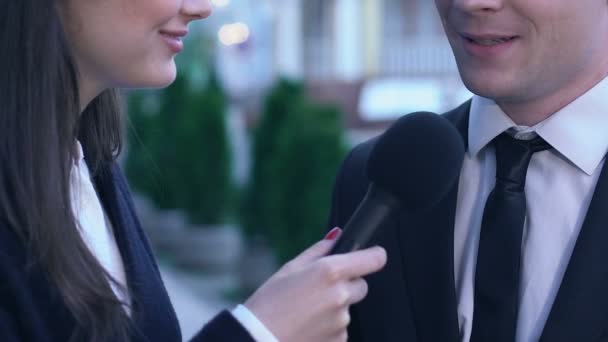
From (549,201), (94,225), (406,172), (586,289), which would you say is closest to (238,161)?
(94,225)

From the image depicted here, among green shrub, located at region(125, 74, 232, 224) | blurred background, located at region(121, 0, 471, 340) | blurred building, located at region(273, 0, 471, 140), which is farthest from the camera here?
blurred building, located at region(273, 0, 471, 140)

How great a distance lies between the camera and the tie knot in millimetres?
1992

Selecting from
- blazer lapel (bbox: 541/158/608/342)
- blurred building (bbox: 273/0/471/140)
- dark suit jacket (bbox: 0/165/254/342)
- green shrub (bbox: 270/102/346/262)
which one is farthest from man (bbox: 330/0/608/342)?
blurred building (bbox: 273/0/471/140)

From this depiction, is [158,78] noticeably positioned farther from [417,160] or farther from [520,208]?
[520,208]

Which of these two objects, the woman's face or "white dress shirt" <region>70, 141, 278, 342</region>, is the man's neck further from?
"white dress shirt" <region>70, 141, 278, 342</region>

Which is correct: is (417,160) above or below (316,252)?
above

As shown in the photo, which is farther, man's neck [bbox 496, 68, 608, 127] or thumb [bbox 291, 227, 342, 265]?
man's neck [bbox 496, 68, 608, 127]

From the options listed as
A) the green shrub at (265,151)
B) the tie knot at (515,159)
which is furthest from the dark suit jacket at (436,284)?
the green shrub at (265,151)

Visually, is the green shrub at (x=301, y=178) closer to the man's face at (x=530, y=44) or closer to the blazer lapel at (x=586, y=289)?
the man's face at (x=530, y=44)

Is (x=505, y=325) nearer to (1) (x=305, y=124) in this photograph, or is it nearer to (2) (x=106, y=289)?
(2) (x=106, y=289)

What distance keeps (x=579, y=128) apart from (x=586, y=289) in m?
0.35

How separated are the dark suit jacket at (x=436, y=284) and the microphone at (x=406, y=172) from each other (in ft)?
0.66

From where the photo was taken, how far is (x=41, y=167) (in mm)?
1723

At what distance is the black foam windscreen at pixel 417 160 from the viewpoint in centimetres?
170
